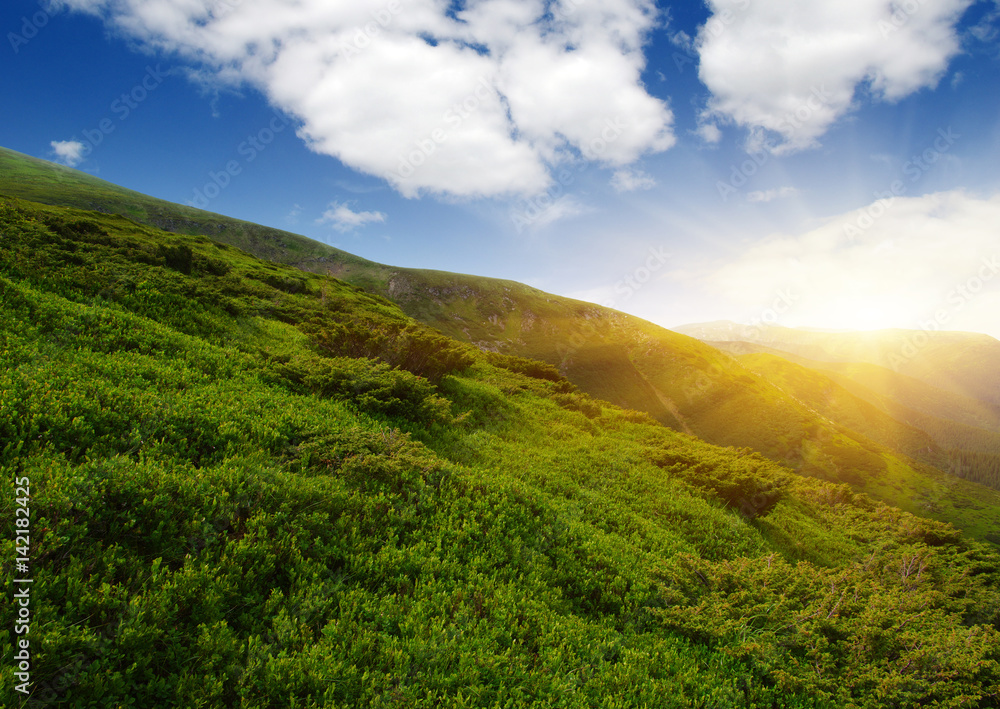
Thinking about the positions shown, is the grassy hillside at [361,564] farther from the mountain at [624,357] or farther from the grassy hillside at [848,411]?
the grassy hillside at [848,411]

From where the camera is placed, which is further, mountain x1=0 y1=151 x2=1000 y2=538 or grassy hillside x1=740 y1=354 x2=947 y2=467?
grassy hillside x1=740 y1=354 x2=947 y2=467

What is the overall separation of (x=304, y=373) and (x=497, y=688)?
1003 centimetres

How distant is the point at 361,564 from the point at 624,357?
76914 millimetres

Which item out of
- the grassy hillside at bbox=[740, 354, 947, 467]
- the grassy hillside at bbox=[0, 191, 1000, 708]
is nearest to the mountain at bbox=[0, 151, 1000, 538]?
the grassy hillside at bbox=[740, 354, 947, 467]

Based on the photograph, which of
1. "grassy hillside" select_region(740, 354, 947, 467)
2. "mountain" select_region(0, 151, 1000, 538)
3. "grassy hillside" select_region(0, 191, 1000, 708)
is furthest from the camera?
"grassy hillside" select_region(740, 354, 947, 467)

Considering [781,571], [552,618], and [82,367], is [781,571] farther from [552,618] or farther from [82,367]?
[82,367]

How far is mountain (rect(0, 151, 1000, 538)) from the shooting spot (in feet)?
153

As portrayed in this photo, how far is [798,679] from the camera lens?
5.17m

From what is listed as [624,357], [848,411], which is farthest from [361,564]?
[848,411]

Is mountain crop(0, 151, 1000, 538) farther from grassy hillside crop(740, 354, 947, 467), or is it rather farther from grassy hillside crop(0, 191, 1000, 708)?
grassy hillside crop(0, 191, 1000, 708)

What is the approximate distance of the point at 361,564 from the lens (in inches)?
223

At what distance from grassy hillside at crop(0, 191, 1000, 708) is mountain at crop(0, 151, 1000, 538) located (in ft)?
82.6

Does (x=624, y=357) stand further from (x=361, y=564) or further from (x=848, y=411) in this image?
(x=361, y=564)

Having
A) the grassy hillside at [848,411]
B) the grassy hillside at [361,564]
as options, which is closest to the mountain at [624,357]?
the grassy hillside at [848,411]
